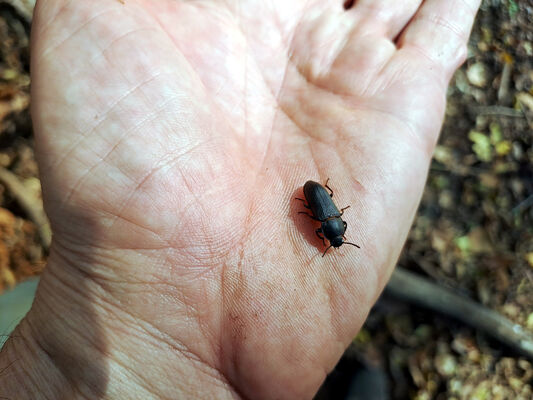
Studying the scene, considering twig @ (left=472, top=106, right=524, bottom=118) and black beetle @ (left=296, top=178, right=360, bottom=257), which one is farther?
twig @ (left=472, top=106, right=524, bottom=118)

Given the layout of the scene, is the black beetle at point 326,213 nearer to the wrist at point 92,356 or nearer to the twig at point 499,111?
the wrist at point 92,356

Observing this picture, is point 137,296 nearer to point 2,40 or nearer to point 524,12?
point 2,40

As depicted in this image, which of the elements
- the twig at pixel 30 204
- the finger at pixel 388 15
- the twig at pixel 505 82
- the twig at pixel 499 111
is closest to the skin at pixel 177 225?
the finger at pixel 388 15

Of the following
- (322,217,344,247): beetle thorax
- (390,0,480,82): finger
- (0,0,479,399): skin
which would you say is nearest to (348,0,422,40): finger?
(390,0,480,82): finger

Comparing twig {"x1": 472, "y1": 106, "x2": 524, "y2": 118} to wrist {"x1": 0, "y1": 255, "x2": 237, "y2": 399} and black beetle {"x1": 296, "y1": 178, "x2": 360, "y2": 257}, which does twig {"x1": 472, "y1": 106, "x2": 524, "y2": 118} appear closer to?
black beetle {"x1": 296, "y1": 178, "x2": 360, "y2": 257}

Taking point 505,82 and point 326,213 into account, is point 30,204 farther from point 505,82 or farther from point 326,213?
point 505,82

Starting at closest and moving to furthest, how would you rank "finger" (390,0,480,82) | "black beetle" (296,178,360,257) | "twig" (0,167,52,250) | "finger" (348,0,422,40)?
"black beetle" (296,178,360,257) < "finger" (390,0,480,82) < "finger" (348,0,422,40) < "twig" (0,167,52,250)

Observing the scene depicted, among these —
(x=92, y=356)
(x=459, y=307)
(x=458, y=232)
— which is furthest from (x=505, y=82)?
(x=92, y=356)
